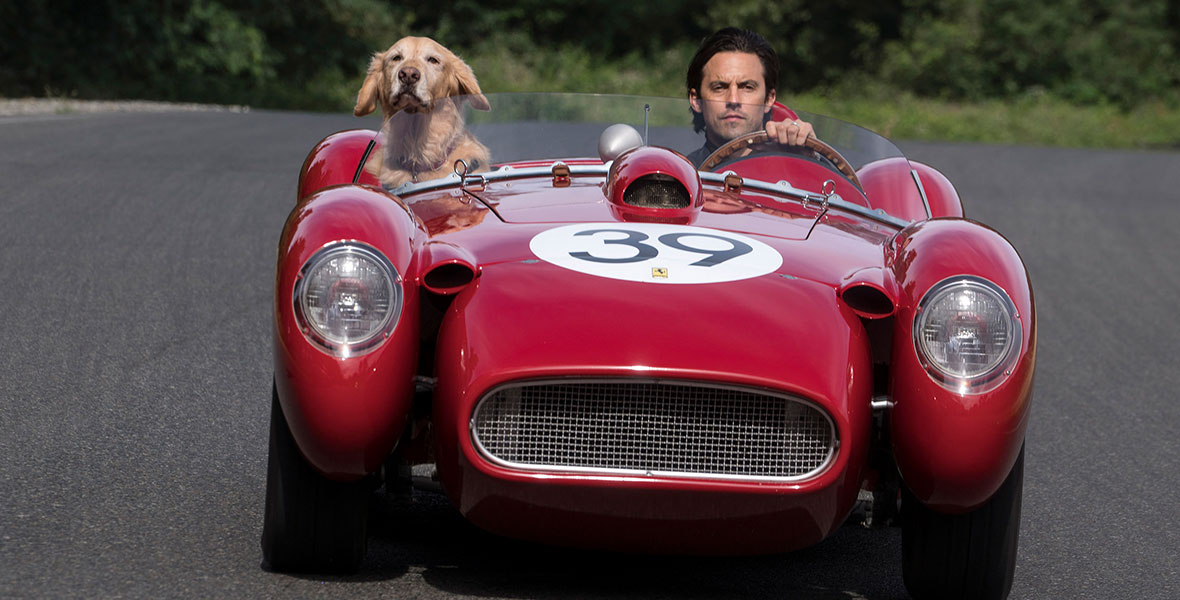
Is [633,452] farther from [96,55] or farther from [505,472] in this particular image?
[96,55]

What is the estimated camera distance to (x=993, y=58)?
40312mm

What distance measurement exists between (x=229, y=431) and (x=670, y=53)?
36.1m

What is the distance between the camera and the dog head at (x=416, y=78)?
5.13 m

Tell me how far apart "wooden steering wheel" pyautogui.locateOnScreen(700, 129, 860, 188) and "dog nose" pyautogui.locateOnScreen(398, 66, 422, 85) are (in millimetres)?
1085

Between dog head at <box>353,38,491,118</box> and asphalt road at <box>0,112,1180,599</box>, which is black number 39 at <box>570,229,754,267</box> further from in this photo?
dog head at <box>353,38,491,118</box>

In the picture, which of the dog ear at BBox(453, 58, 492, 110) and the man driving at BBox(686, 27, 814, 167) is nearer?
the dog ear at BBox(453, 58, 492, 110)

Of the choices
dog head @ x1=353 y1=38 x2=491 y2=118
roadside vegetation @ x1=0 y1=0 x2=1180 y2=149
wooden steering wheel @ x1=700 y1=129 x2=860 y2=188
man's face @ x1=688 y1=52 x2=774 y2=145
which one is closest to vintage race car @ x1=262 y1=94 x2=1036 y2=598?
wooden steering wheel @ x1=700 y1=129 x2=860 y2=188

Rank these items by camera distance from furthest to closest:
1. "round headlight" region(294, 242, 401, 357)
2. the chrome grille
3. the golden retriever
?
the golden retriever < "round headlight" region(294, 242, 401, 357) < the chrome grille

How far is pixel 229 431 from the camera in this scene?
505cm

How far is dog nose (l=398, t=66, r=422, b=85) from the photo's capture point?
5.14 m

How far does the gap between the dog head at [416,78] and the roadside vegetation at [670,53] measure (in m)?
23.8

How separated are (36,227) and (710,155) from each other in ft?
17.4

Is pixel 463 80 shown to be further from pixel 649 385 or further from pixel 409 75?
pixel 649 385

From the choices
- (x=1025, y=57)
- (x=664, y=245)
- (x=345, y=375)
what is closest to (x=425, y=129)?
(x=664, y=245)
